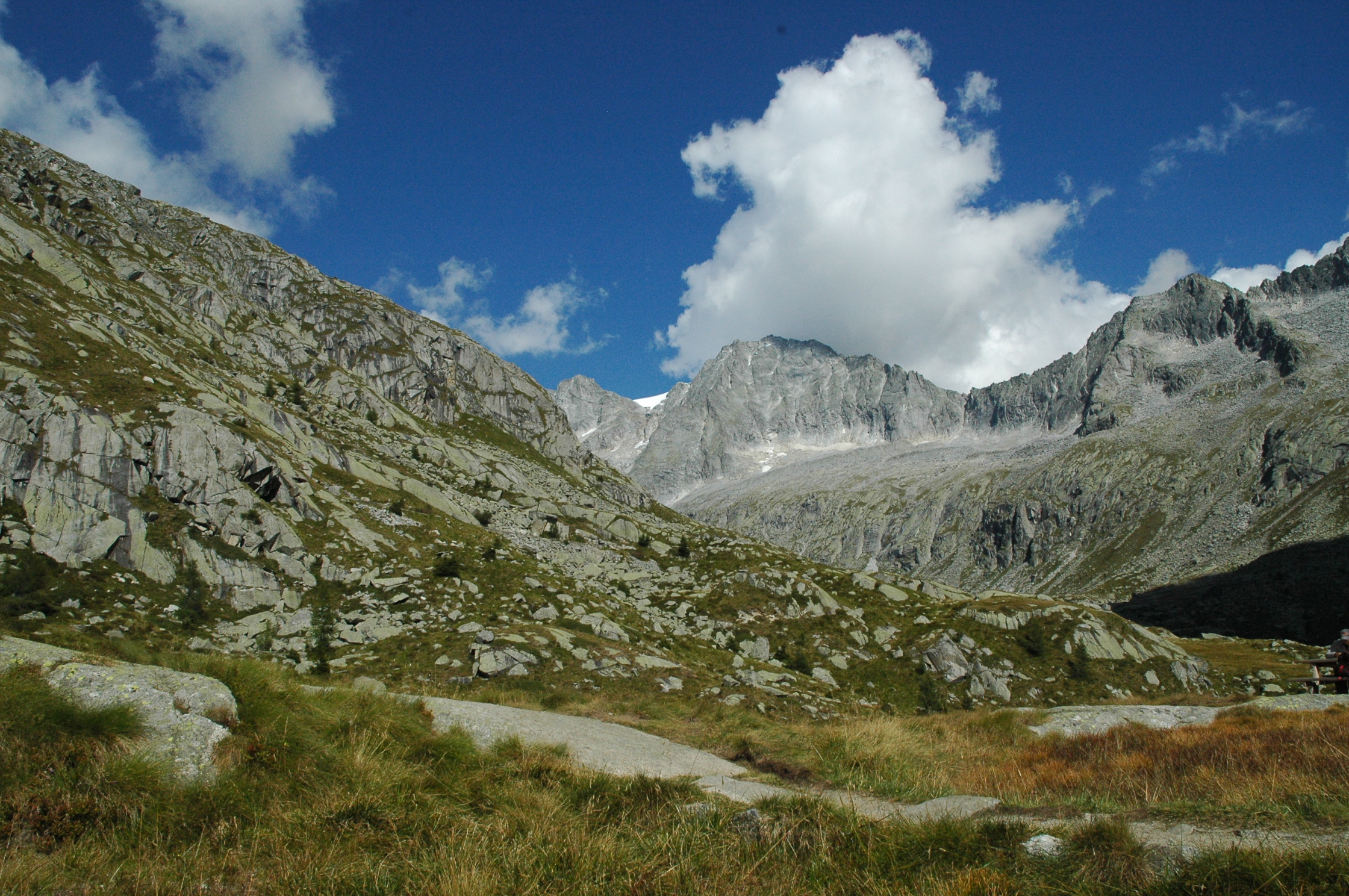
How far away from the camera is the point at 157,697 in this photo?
7.98 metres

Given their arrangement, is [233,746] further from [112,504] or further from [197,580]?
[112,504]

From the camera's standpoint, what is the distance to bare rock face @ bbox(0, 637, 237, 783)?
741 centimetres

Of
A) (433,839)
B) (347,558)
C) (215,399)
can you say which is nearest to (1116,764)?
(433,839)

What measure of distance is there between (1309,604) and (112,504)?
191310 millimetres

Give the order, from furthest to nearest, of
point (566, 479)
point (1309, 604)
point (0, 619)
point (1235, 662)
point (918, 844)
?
point (1309, 604), point (566, 479), point (1235, 662), point (0, 619), point (918, 844)

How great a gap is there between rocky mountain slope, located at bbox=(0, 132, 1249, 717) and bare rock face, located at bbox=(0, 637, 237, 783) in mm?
4439

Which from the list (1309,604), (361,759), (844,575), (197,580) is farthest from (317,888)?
(1309,604)

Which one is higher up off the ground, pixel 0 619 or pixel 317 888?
pixel 0 619

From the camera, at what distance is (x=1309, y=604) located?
12794 cm

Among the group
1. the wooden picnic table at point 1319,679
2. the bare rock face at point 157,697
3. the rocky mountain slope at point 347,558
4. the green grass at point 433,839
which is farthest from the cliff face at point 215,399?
the wooden picnic table at point 1319,679

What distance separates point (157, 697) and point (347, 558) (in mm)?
32069

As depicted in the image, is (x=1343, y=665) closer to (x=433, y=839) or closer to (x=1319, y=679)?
(x=1319, y=679)

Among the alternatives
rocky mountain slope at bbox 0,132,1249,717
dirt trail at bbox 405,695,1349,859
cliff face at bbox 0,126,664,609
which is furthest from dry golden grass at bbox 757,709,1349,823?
cliff face at bbox 0,126,664,609

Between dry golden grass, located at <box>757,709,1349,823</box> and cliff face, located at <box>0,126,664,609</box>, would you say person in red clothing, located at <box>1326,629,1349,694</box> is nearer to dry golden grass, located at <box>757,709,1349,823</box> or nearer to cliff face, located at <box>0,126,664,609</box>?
dry golden grass, located at <box>757,709,1349,823</box>
